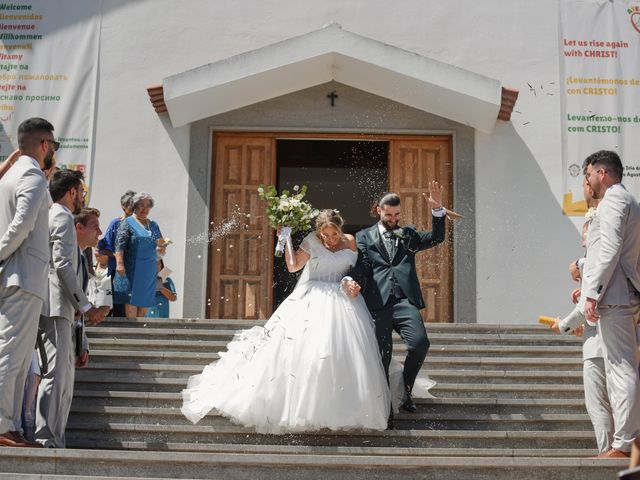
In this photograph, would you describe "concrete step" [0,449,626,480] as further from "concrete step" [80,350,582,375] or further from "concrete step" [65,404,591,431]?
"concrete step" [80,350,582,375]

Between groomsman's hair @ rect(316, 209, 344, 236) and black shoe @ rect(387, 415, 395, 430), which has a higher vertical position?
groomsman's hair @ rect(316, 209, 344, 236)

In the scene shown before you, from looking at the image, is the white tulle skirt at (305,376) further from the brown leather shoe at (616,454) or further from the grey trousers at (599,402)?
the brown leather shoe at (616,454)

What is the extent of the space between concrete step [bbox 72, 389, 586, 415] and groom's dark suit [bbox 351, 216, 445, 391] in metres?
0.41

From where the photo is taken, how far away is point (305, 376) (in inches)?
263

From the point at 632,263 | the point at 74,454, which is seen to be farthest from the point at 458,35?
the point at 74,454

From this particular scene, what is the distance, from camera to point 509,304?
12.4 m

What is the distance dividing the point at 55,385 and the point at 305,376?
1803 millimetres

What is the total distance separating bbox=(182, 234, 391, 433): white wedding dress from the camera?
6621 millimetres

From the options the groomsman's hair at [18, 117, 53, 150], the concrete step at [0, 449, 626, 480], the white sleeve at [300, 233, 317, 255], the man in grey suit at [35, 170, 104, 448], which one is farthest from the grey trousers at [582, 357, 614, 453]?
the groomsman's hair at [18, 117, 53, 150]

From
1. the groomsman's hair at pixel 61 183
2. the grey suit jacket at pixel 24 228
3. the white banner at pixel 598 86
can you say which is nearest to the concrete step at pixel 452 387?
the groomsman's hair at pixel 61 183

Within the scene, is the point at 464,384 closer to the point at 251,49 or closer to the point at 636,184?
the point at 636,184

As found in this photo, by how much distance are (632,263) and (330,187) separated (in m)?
14.6

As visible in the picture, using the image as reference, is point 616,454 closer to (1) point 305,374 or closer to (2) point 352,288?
(1) point 305,374

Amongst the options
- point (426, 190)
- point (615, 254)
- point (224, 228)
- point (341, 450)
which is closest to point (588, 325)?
point (615, 254)
